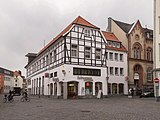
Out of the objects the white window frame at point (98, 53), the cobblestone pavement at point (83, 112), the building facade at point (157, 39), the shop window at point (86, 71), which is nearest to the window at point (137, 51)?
the white window frame at point (98, 53)

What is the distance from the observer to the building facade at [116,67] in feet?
152

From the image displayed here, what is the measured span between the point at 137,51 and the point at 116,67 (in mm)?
7936

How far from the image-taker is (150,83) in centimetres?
5353

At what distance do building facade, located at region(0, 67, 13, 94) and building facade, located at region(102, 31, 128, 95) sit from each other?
68.6 meters

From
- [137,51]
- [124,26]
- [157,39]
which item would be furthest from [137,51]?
[157,39]

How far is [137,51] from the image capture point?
172ft

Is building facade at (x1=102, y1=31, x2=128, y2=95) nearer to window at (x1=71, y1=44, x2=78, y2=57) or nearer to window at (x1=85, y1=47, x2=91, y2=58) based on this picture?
window at (x1=85, y1=47, x2=91, y2=58)

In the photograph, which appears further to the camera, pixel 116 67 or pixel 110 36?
pixel 110 36

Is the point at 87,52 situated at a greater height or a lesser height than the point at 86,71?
greater

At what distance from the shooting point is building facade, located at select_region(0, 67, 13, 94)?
107 meters

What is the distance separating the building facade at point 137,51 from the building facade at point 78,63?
1047 cm

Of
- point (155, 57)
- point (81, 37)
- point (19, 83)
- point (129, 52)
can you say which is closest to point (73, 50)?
point (81, 37)

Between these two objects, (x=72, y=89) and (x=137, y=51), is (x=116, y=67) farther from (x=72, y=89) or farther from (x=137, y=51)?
(x=72, y=89)

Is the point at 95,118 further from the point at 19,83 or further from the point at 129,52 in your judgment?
the point at 19,83
